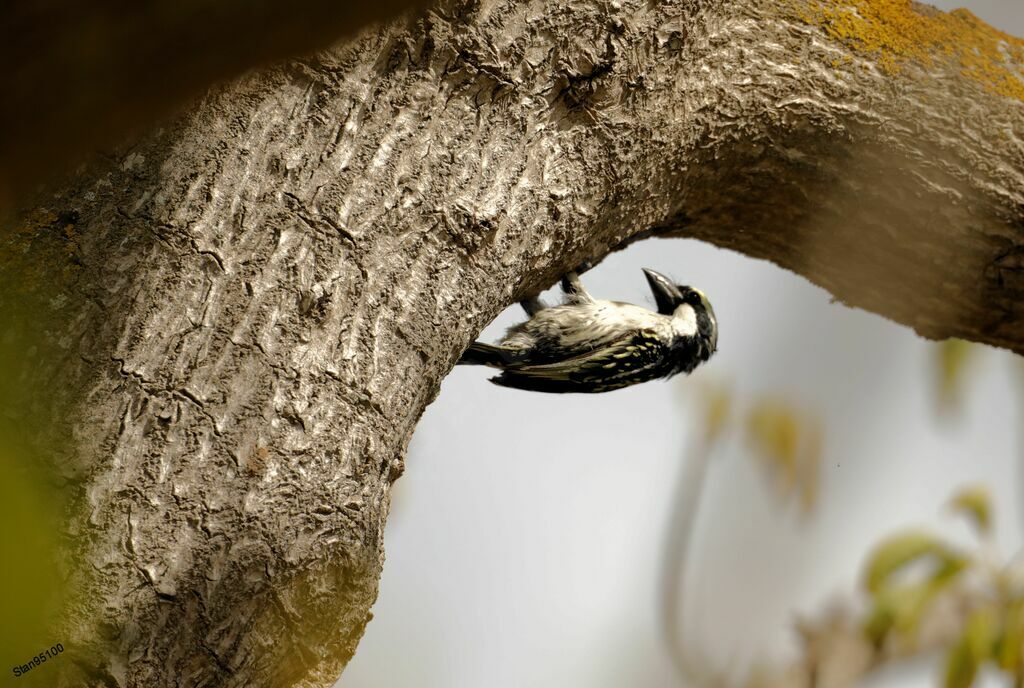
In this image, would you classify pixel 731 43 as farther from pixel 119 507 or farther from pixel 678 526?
pixel 678 526

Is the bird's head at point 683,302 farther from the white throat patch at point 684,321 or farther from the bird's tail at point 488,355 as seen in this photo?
the bird's tail at point 488,355

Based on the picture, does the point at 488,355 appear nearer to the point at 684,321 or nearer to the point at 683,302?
the point at 684,321

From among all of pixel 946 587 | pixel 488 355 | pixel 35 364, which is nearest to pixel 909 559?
pixel 946 587

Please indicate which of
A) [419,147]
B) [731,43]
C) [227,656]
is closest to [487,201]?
[419,147]

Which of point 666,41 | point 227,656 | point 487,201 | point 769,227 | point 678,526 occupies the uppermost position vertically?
point 666,41

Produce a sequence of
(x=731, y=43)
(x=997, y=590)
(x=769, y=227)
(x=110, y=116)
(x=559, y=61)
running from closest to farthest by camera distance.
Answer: (x=110, y=116)
(x=559, y=61)
(x=731, y=43)
(x=769, y=227)
(x=997, y=590)

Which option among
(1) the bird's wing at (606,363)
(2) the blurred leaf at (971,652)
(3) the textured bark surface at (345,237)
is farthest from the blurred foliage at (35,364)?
(2) the blurred leaf at (971,652)
